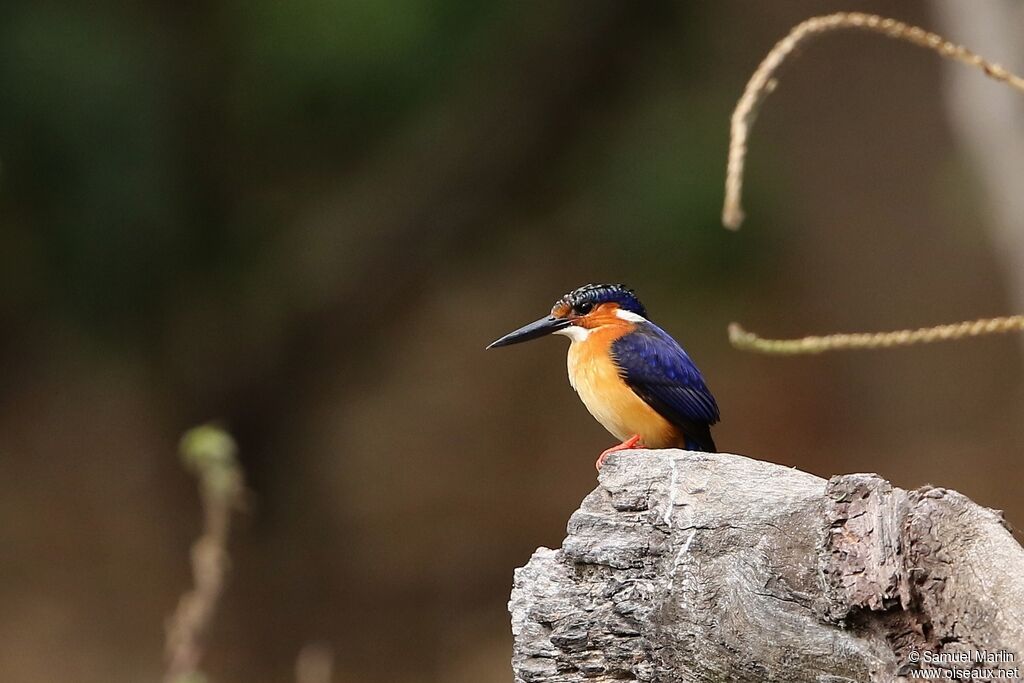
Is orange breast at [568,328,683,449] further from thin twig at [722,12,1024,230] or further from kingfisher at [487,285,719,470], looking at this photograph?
thin twig at [722,12,1024,230]

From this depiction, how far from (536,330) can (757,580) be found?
152 cm

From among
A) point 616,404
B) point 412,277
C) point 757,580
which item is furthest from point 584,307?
point 412,277

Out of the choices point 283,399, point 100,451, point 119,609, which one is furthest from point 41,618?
point 283,399

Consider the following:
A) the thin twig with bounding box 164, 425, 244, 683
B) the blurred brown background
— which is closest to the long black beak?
the thin twig with bounding box 164, 425, 244, 683

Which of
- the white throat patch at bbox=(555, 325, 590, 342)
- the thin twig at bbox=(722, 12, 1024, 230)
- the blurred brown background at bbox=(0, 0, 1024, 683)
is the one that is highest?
the blurred brown background at bbox=(0, 0, 1024, 683)

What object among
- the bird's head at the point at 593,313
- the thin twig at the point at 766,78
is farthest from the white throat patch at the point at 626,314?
the thin twig at the point at 766,78

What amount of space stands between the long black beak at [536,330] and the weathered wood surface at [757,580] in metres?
1.04

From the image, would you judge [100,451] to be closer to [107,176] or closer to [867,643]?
[107,176]

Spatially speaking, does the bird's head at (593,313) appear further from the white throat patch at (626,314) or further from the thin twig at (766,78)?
the thin twig at (766,78)

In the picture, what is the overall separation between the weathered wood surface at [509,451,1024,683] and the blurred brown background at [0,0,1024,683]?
3422 millimetres

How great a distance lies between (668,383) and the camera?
3086mm

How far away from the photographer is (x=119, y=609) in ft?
27.0

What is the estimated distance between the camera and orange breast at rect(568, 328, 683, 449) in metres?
3.10

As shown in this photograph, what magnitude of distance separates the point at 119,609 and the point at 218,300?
2357 millimetres
